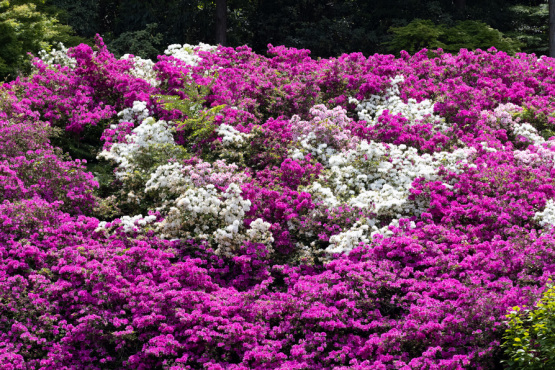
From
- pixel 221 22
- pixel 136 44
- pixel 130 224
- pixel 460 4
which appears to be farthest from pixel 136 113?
pixel 460 4

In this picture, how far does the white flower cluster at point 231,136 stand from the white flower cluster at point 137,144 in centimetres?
70

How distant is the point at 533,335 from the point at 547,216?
1971 millimetres

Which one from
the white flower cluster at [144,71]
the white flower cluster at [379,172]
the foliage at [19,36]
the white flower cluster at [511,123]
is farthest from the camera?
the foliage at [19,36]

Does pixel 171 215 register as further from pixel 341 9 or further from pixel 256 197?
pixel 341 9

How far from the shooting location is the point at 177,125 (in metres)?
9.53

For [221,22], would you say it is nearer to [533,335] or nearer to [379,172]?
[379,172]

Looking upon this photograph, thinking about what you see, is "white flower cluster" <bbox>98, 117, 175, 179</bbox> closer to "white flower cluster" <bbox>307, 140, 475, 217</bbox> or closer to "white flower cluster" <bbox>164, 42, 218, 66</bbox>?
"white flower cluster" <bbox>307, 140, 475, 217</bbox>

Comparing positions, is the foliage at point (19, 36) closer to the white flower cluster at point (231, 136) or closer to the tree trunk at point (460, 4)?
the white flower cluster at point (231, 136)

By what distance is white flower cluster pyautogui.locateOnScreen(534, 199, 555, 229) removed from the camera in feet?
→ 24.1

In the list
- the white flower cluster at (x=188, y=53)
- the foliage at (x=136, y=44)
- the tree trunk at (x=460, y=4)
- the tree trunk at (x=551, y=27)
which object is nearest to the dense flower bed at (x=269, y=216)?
the white flower cluster at (x=188, y=53)

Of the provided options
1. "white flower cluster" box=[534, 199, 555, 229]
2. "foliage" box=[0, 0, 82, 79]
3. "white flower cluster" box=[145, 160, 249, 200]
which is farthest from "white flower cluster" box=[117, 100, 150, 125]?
"white flower cluster" box=[534, 199, 555, 229]

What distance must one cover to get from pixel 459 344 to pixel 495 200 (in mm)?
2305

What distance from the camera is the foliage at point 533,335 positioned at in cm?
555

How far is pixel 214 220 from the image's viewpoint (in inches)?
302
